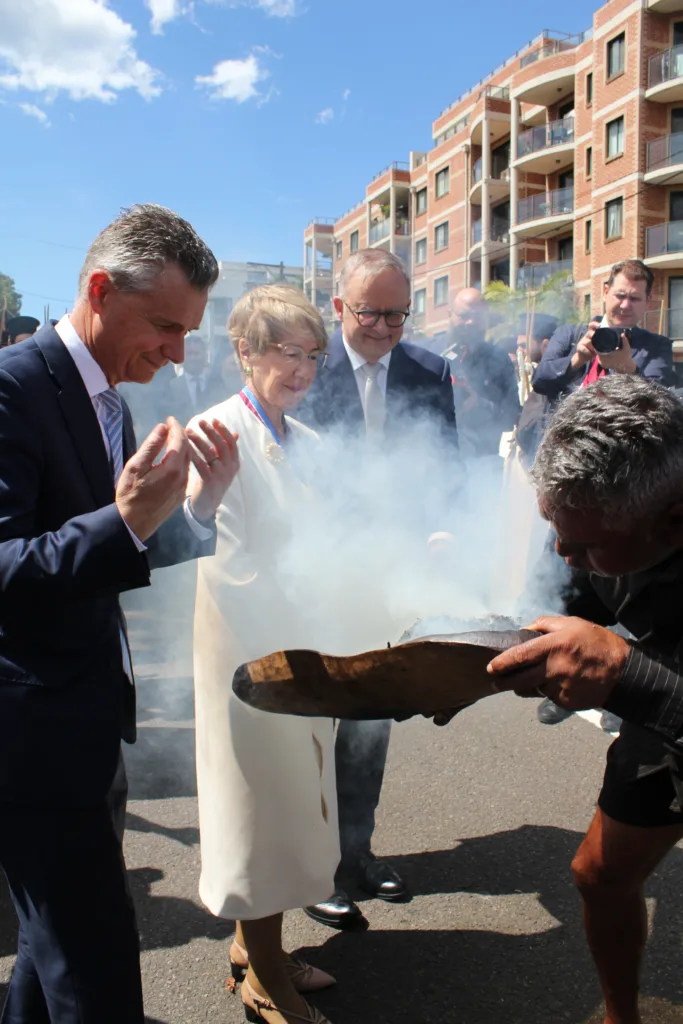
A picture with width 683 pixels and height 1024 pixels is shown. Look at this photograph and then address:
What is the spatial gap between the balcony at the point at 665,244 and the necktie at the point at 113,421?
94.6ft

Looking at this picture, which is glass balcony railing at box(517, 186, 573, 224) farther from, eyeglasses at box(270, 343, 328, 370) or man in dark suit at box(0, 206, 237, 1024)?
man in dark suit at box(0, 206, 237, 1024)

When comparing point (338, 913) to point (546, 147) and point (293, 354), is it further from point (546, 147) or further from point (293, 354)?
point (546, 147)

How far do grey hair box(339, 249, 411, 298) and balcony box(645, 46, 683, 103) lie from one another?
2908 cm

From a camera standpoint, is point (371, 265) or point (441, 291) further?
point (441, 291)

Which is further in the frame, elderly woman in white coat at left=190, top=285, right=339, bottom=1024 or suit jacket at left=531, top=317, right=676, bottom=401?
suit jacket at left=531, top=317, right=676, bottom=401

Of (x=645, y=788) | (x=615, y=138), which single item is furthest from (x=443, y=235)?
(x=645, y=788)

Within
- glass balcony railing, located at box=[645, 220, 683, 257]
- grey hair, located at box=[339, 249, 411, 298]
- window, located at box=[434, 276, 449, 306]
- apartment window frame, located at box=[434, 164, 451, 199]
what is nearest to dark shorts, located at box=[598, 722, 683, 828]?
grey hair, located at box=[339, 249, 411, 298]

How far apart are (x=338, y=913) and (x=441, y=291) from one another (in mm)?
39906

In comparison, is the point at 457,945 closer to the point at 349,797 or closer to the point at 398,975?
the point at 398,975

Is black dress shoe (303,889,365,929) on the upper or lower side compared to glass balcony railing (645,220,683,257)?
lower

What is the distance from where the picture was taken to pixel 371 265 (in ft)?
10.5

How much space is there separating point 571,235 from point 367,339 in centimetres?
3342

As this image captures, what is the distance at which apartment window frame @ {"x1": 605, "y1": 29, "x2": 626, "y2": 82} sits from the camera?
2838cm

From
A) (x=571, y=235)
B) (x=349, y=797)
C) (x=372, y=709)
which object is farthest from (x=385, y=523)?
(x=571, y=235)
